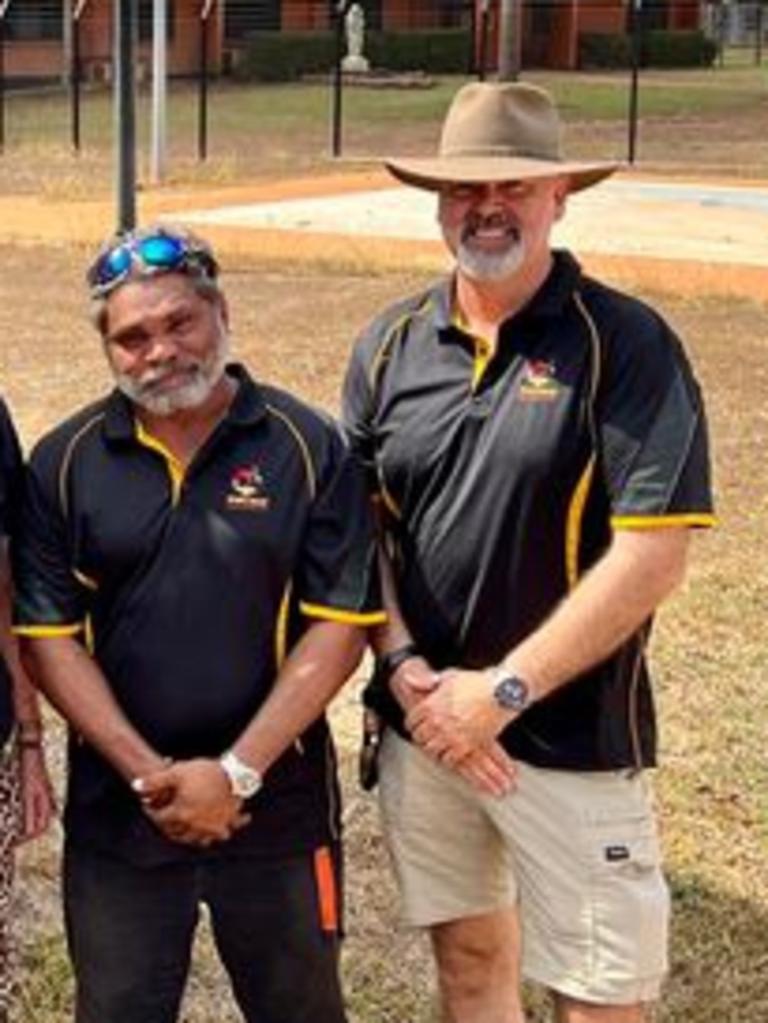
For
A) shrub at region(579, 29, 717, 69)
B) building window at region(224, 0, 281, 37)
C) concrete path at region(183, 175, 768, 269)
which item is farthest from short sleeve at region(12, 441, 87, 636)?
shrub at region(579, 29, 717, 69)

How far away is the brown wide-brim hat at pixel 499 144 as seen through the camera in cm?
334

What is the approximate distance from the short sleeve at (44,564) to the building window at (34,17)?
40.4 m

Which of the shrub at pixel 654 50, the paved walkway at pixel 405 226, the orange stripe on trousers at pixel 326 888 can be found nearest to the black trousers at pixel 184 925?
the orange stripe on trousers at pixel 326 888

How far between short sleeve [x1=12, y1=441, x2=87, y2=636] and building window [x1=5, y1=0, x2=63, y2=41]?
40.4 m

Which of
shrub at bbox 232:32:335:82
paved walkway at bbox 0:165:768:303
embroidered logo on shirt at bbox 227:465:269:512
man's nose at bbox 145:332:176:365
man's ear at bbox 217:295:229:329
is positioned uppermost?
man's ear at bbox 217:295:229:329

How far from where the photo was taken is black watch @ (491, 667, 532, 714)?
10.9 feet

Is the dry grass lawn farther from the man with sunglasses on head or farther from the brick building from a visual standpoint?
the brick building

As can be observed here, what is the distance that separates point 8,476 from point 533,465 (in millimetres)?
850

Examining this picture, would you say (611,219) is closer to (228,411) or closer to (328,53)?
(228,411)

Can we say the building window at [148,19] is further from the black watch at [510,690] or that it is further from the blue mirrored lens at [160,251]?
the black watch at [510,690]

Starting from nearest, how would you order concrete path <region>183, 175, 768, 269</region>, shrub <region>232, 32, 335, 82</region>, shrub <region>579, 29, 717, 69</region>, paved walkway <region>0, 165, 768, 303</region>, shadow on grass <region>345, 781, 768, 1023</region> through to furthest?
shadow on grass <region>345, 781, 768, 1023</region> → paved walkway <region>0, 165, 768, 303</region> → concrete path <region>183, 175, 768, 269</region> → shrub <region>232, 32, 335, 82</region> → shrub <region>579, 29, 717, 69</region>

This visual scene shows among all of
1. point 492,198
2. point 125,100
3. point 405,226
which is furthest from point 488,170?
point 405,226

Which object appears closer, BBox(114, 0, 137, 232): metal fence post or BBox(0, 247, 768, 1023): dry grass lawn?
BBox(0, 247, 768, 1023): dry grass lawn

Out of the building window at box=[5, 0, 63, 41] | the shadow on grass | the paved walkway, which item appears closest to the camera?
the shadow on grass
